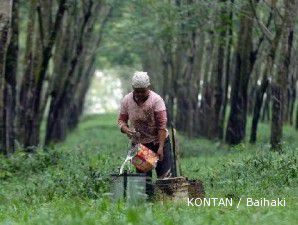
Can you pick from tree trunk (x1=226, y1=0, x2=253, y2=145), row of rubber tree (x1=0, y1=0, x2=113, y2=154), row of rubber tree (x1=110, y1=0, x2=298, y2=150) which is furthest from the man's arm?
tree trunk (x1=226, y1=0, x2=253, y2=145)

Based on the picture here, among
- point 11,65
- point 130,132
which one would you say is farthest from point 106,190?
point 11,65

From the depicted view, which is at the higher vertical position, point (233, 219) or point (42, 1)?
point (42, 1)

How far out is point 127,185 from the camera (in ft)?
35.1

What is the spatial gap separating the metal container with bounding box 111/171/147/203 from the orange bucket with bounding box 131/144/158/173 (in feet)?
2.32

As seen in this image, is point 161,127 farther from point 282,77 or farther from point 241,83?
point 241,83

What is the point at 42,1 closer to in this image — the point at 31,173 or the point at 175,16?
the point at 175,16

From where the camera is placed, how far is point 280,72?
18.3 meters

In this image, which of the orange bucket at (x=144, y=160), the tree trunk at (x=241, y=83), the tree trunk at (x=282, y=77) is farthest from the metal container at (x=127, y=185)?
the tree trunk at (x=241, y=83)

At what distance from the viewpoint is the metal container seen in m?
10.6

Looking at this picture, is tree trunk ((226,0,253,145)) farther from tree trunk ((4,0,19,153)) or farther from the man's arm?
the man's arm

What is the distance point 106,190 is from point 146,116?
A: 4.54 feet

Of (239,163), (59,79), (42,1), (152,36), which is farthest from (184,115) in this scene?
(239,163)

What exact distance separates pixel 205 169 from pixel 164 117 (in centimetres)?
439

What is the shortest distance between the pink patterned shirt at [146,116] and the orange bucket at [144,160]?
1.67ft
